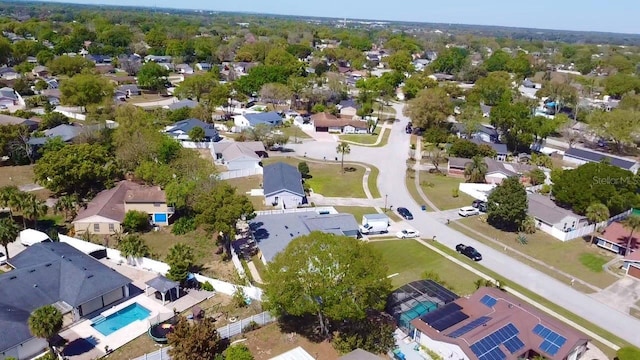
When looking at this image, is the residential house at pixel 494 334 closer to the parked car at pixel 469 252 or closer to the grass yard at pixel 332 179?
the parked car at pixel 469 252

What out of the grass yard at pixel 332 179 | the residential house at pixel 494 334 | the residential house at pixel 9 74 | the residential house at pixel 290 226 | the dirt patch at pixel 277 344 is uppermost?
the residential house at pixel 9 74

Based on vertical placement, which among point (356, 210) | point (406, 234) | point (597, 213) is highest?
point (597, 213)

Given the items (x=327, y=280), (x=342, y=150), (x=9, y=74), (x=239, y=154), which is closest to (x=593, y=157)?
(x=342, y=150)

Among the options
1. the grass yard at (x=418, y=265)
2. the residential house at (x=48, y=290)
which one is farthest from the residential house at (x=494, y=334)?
the residential house at (x=48, y=290)

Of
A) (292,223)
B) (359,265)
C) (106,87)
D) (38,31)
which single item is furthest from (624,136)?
(38,31)

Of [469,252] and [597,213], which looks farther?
[597,213]

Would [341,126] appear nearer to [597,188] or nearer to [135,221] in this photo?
[597,188]

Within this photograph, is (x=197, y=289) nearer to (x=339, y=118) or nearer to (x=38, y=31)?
(x=339, y=118)
